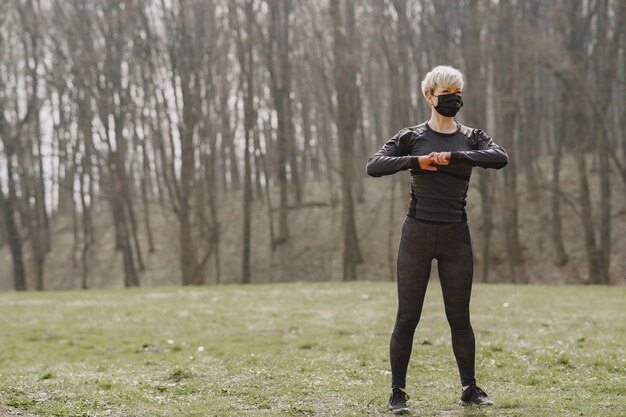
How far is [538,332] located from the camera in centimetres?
1188

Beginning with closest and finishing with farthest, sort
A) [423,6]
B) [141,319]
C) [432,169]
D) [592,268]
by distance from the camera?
[432,169] → [141,319] → [592,268] → [423,6]

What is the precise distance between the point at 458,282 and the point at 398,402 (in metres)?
1.04

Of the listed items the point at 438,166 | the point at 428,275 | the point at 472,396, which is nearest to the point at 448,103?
the point at 438,166

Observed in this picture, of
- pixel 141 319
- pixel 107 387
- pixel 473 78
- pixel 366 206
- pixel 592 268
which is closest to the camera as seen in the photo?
pixel 107 387

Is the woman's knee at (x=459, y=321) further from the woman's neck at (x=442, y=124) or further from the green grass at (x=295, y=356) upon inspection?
the woman's neck at (x=442, y=124)

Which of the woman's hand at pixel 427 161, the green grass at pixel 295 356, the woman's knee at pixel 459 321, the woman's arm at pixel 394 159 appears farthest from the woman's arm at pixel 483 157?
the green grass at pixel 295 356

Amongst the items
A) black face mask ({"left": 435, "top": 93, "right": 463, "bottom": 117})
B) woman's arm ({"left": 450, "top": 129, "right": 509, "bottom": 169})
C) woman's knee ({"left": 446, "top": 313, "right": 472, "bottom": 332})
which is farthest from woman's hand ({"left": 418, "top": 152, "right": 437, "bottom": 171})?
woman's knee ({"left": 446, "top": 313, "right": 472, "bottom": 332})

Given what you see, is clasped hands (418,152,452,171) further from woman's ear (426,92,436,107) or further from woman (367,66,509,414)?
woman's ear (426,92,436,107)

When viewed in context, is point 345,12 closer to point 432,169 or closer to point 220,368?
point 220,368

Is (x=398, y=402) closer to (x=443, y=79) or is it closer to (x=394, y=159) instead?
(x=394, y=159)

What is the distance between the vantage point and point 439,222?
5.67 m

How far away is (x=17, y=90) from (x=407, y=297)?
35.3 metres

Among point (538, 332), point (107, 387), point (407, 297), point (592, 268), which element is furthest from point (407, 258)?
point (592, 268)

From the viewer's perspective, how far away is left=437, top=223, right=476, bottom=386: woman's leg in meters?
5.71
